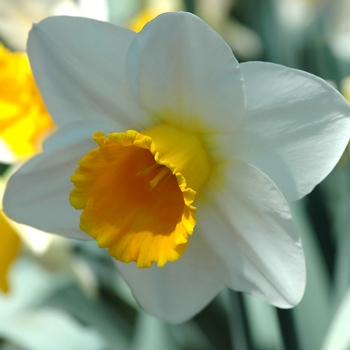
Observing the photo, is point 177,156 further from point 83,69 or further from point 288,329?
point 288,329

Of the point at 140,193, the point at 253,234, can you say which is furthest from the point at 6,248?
the point at 253,234

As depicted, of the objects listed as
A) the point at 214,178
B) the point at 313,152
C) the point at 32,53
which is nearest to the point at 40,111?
the point at 32,53

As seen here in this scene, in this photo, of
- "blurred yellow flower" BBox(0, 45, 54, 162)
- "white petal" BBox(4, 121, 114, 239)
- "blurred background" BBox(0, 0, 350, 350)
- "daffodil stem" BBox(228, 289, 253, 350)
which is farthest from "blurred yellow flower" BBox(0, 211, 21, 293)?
"daffodil stem" BBox(228, 289, 253, 350)

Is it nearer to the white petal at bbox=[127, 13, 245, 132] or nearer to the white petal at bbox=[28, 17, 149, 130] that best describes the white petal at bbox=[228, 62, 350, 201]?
the white petal at bbox=[127, 13, 245, 132]

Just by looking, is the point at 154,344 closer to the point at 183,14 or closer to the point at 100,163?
the point at 100,163

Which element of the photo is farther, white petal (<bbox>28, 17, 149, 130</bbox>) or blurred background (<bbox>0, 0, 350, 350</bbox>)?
blurred background (<bbox>0, 0, 350, 350</bbox>)

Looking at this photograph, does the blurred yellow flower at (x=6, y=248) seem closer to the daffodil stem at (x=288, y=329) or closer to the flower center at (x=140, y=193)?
the flower center at (x=140, y=193)

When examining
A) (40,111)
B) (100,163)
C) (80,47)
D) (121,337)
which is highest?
(80,47)
